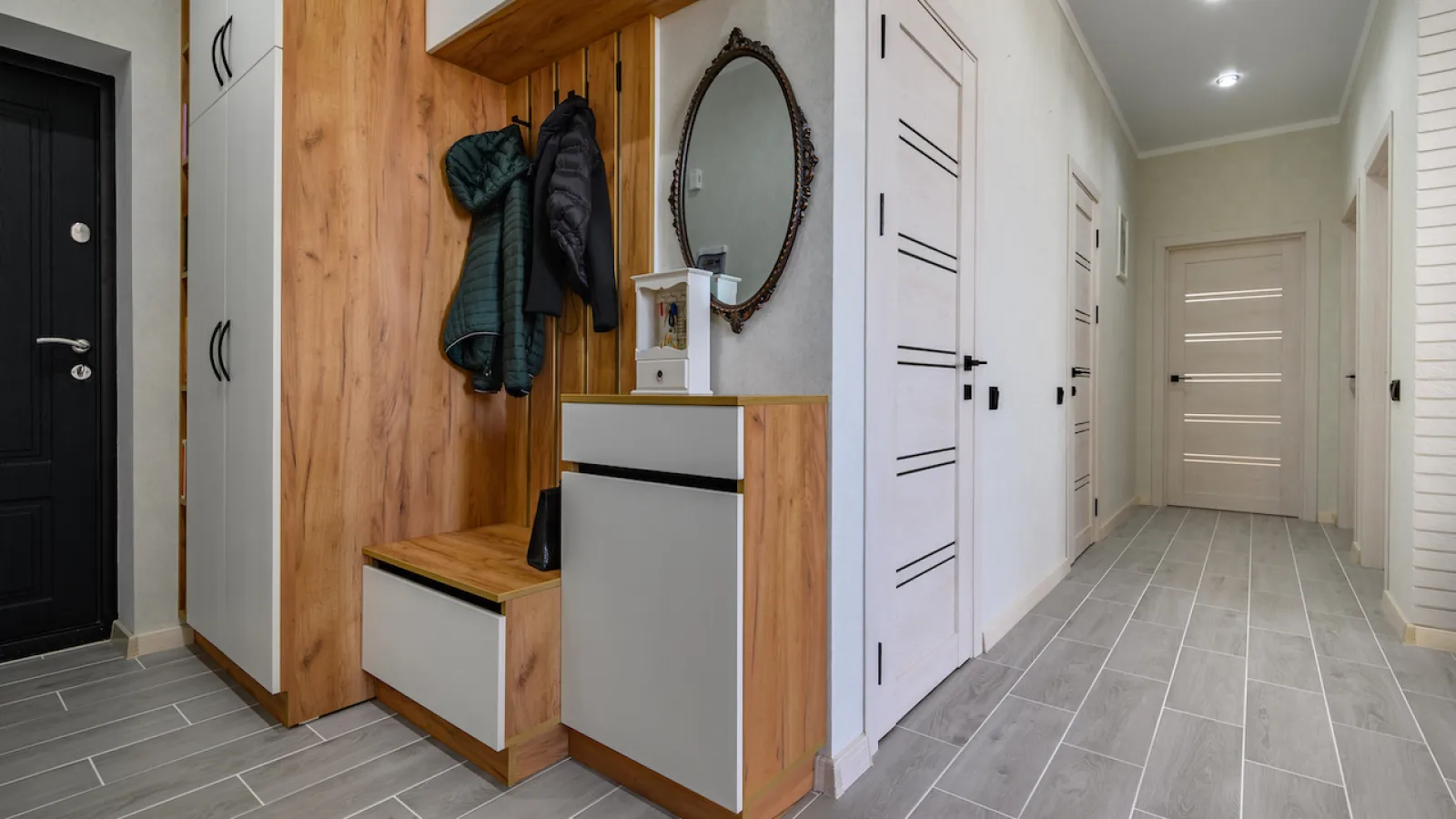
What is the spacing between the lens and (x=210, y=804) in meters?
1.52

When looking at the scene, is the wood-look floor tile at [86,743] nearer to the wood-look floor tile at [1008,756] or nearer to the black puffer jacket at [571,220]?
the black puffer jacket at [571,220]

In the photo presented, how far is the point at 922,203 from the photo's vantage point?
2.03 m

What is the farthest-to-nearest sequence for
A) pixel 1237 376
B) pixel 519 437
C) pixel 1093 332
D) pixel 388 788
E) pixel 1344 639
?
1. pixel 1237 376
2. pixel 1093 332
3. pixel 1344 639
4. pixel 519 437
5. pixel 388 788

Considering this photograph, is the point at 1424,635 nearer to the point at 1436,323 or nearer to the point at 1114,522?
the point at 1436,323

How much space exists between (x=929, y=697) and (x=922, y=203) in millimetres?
1488

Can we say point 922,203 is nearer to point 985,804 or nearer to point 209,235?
point 985,804

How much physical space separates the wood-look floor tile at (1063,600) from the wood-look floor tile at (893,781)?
1.33 meters

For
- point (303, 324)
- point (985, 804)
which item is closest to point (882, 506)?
point (985, 804)

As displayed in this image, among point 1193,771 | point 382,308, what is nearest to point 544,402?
point 382,308

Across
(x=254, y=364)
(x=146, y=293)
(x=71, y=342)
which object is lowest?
(x=254, y=364)

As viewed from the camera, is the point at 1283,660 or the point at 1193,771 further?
the point at 1283,660

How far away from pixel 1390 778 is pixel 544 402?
96.7 inches

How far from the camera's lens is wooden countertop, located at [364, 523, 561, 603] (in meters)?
1.64

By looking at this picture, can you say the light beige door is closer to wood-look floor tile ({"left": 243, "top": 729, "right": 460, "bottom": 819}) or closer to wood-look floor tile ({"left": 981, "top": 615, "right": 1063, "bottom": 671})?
wood-look floor tile ({"left": 981, "top": 615, "right": 1063, "bottom": 671})
